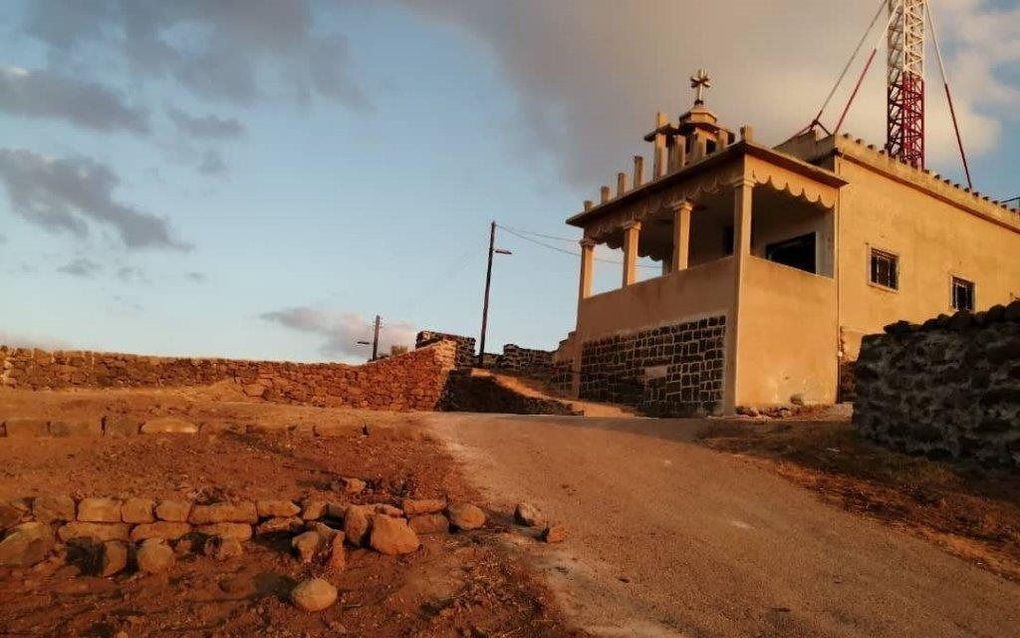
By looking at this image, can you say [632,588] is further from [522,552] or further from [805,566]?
[805,566]

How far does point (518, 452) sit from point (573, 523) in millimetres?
2720

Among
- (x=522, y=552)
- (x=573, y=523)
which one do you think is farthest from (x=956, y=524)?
(x=522, y=552)

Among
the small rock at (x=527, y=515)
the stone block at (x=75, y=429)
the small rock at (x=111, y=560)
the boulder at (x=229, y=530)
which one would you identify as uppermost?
the stone block at (x=75, y=429)

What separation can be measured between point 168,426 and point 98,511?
252cm

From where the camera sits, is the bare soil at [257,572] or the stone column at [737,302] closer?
the bare soil at [257,572]

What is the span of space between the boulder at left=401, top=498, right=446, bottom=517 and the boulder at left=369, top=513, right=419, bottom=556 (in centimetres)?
50

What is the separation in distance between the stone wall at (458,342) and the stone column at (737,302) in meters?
11.5

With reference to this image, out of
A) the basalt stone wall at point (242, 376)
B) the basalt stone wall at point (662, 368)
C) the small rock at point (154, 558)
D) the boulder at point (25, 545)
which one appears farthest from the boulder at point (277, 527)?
the basalt stone wall at point (242, 376)

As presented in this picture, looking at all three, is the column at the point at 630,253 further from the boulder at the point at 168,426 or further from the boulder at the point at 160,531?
the boulder at the point at 160,531

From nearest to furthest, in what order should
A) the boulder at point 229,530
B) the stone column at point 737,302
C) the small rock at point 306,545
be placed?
1. the small rock at point 306,545
2. the boulder at point 229,530
3. the stone column at point 737,302

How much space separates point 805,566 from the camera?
5.30 meters

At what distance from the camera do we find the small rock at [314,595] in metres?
4.20

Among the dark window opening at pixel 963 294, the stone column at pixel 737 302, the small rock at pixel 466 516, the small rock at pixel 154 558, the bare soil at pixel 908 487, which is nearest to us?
the small rock at pixel 154 558

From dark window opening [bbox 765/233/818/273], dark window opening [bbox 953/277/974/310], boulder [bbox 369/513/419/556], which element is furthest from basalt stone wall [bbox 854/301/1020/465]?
dark window opening [bbox 953/277/974/310]
